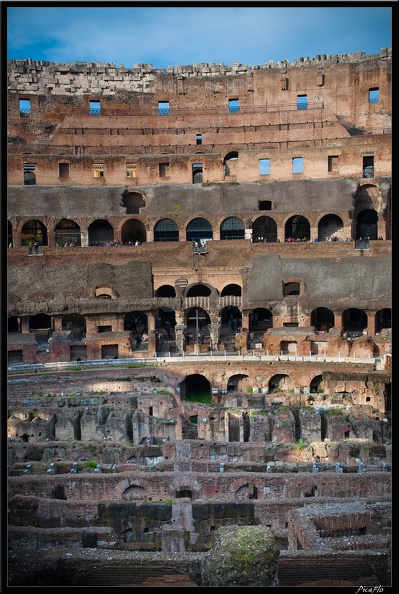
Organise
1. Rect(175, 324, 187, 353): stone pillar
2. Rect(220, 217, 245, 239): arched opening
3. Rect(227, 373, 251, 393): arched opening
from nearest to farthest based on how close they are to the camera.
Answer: Rect(227, 373, 251, 393): arched opening → Rect(175, 324, 187, 353): stone pillar → Rect(220, 217, 245, 239): arched opening

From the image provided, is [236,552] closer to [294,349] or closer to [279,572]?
[279,572]

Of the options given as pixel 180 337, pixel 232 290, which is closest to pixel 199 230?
pixel 232 290

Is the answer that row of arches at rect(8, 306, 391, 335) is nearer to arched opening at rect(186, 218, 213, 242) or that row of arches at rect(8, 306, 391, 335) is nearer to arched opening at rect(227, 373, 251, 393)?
arched opening at rect(227, 373, 251, 393)

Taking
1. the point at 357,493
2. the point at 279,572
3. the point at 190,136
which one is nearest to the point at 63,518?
the point at 279,572

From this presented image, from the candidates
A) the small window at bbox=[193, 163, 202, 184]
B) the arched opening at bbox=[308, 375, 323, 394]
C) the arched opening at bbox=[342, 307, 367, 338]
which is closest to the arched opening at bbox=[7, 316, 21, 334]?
Result: the arched opening at bbox=[308, 375, 323, 394]

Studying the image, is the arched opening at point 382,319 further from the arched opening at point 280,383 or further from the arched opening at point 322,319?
the arched opening at point 280,383
